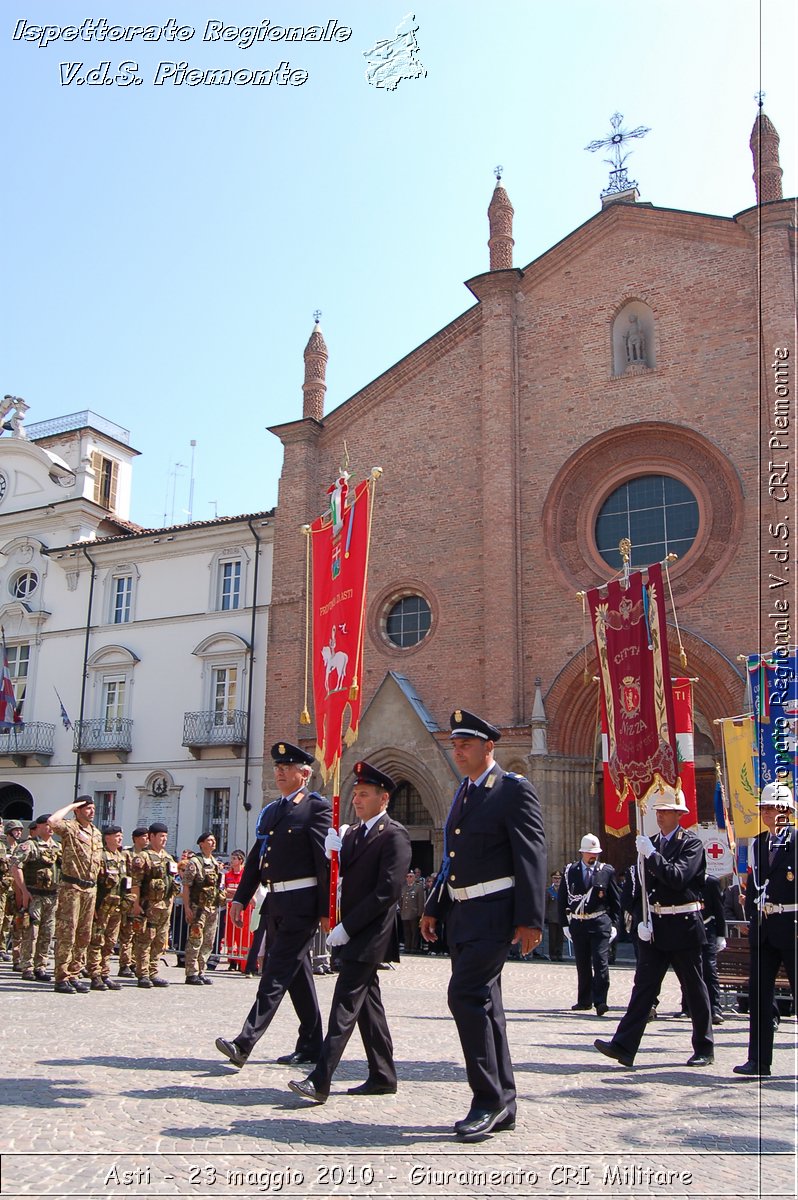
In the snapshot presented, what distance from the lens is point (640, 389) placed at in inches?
916

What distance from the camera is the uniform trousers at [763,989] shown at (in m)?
7.44

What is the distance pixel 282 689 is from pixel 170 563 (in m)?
7.26

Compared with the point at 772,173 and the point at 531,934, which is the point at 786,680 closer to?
the point at 531,934

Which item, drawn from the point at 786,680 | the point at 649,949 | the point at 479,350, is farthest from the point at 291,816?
the point at 479,350

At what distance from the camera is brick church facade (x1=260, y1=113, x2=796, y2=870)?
72.0 feet

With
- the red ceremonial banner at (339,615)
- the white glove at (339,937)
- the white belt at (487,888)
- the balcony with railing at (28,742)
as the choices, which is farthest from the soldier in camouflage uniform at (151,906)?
the balcony with railing at (28,742)

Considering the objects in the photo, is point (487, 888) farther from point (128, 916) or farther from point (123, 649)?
point (123, 649)

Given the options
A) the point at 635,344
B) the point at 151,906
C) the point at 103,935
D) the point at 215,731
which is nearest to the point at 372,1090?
the point at 151,906

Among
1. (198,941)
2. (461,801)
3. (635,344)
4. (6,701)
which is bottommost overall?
(198,941)

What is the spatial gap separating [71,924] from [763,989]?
7.54 m

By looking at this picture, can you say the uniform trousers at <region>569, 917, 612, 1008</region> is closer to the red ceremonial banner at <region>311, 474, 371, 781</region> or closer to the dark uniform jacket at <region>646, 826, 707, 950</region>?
the red ceremonial banner at <region>311, 474, 371, 781</region>

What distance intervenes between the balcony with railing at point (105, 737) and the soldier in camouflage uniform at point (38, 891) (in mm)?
17345

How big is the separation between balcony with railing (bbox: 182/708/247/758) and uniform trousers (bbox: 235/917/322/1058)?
21083 mm

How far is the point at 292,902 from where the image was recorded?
708 cm
